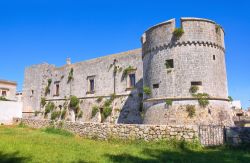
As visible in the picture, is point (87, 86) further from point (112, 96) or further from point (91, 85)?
point (112, 96)

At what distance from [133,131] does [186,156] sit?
412 cm

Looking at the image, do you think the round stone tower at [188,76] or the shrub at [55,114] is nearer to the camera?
the round stone tower at [188,76]

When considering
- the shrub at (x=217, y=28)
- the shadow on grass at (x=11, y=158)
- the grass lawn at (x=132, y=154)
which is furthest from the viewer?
the shrub at (x=217, y=28)

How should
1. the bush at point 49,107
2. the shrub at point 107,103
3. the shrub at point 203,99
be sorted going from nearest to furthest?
the shrub at point 203,99, the shrub at point 107,103, the bush at point 49,107

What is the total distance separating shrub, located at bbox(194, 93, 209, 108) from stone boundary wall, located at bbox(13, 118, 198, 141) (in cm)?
391

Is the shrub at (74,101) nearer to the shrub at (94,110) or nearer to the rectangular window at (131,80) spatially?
the shrub at (94,110)

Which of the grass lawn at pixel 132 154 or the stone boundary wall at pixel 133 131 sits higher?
the stone boundary wall at pixel 133 131

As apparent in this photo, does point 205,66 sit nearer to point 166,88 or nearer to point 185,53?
point 185,53

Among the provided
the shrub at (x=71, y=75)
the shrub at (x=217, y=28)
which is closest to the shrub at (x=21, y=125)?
the shrub at (x=71, y=75)

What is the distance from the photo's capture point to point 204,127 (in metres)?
10.8

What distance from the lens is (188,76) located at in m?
14.9

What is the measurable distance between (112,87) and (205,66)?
38.5 feet

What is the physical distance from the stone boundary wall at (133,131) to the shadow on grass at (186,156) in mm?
1040

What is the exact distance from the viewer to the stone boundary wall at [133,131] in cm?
1095
